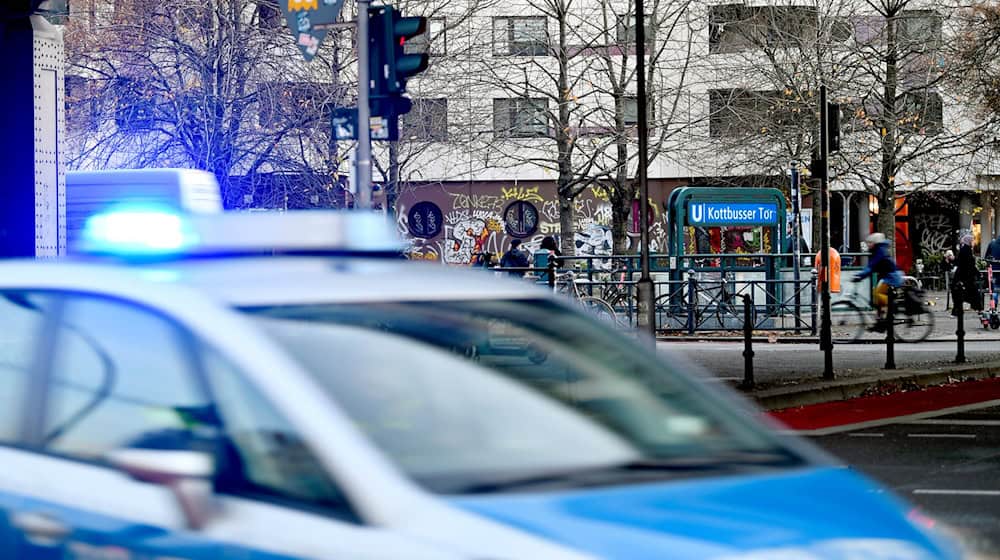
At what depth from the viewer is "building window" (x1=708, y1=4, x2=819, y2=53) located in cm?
3650

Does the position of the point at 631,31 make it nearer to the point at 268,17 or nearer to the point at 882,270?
the point at 268,17

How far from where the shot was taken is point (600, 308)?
21297 mm

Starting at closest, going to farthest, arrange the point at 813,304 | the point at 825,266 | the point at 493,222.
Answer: the point at 825,266, the point at 813,304, the point at 493,222

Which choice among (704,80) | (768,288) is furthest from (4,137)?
(704,80)

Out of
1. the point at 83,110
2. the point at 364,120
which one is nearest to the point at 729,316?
the point at 83,110

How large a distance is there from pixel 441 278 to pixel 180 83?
64.7 feet

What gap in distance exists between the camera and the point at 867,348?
22.2 m

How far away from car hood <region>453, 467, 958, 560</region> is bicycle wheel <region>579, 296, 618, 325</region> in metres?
16.8

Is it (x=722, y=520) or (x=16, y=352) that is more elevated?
(x=16, y=352)

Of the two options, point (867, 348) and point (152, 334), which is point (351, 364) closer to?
point (152, 334)

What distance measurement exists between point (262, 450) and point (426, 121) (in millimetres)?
27226

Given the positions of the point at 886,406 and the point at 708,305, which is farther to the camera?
the point at 708,305

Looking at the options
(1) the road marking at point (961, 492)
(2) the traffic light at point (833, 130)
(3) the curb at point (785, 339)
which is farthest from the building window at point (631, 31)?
(1) the road marking at point (961, 492)

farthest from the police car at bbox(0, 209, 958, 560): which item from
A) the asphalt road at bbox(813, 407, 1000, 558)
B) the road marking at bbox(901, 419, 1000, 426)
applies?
the road marking at bbox(901, 419, 1000, 426)
